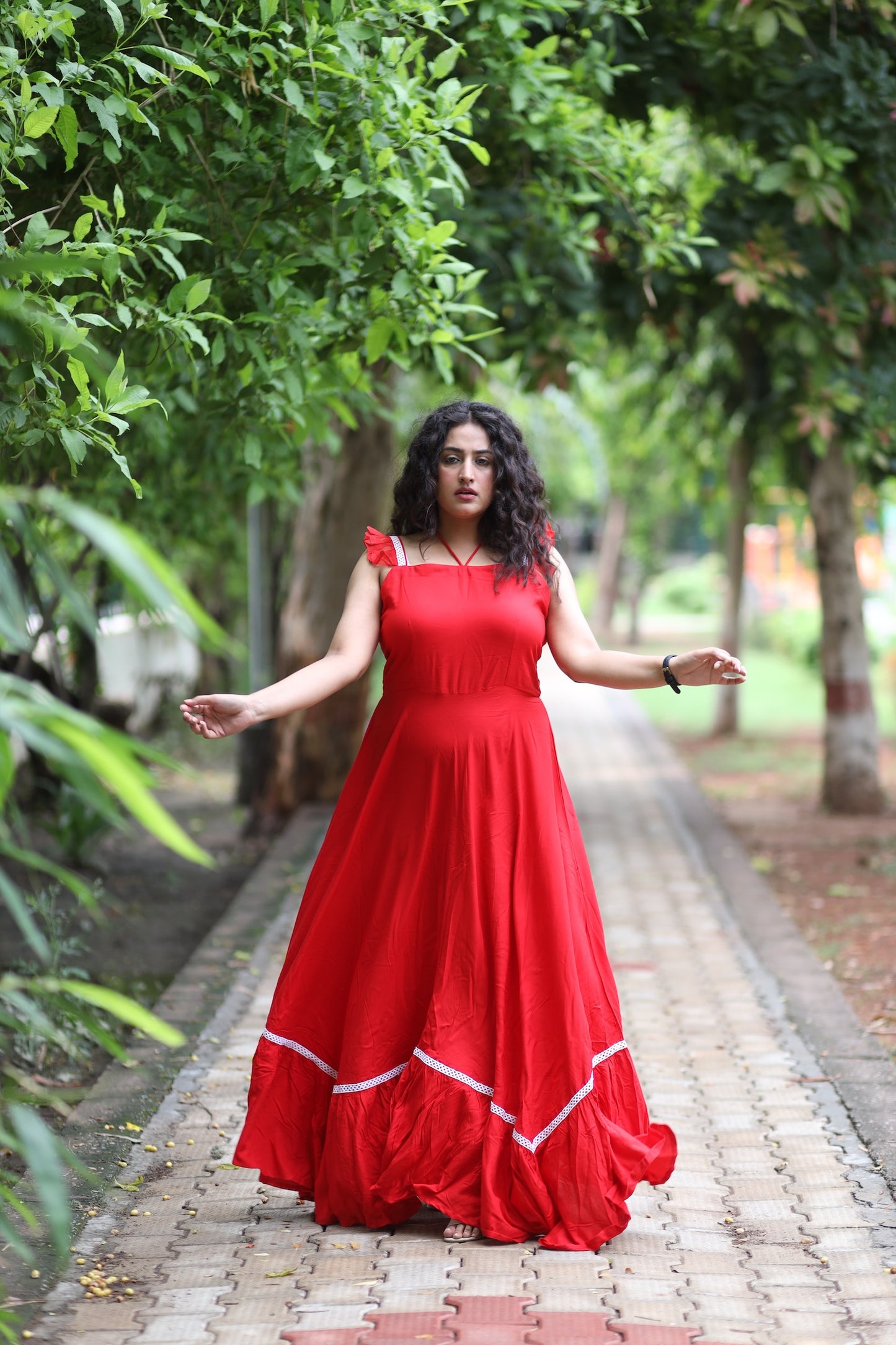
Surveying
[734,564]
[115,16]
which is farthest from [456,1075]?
[734,564]

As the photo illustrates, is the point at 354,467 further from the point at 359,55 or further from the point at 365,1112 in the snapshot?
the point at 365,1112

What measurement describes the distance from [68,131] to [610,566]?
876 inches

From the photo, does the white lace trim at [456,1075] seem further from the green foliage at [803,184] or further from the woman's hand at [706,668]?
the green foliage at [803,184]

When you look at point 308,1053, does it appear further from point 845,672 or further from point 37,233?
point 845,672

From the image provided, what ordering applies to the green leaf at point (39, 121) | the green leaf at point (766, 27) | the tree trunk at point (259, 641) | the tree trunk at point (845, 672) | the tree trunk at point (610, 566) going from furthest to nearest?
the tree trunk at point (610, 566) → the tree trunk at point (259, 641) → the tree trunk at point (845, 672) → the green leaf at point (766, 27) → the green leaf at point (39, 121)

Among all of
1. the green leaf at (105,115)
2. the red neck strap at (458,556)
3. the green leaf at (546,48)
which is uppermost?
the green leaf at (546,48)

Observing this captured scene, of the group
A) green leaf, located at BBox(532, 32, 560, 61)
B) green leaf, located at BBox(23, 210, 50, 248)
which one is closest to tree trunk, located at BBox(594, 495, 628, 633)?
green leaf, located at BBox(532, 32, 560, 61)

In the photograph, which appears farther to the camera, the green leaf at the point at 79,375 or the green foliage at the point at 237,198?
the green foliage at the point at 237,198

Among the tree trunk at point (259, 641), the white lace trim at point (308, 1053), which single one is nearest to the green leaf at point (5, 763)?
the white lace trim at point (308, 1053)

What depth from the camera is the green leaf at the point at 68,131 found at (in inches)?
133

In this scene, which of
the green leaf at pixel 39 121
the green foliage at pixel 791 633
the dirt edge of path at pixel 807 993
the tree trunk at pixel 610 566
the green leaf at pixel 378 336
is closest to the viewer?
the green leaf at pixel 39 121

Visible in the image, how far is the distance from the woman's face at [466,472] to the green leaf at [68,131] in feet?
3.65

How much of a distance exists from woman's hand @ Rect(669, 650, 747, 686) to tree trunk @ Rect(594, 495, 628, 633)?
854 inches

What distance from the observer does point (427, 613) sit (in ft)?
11.5
